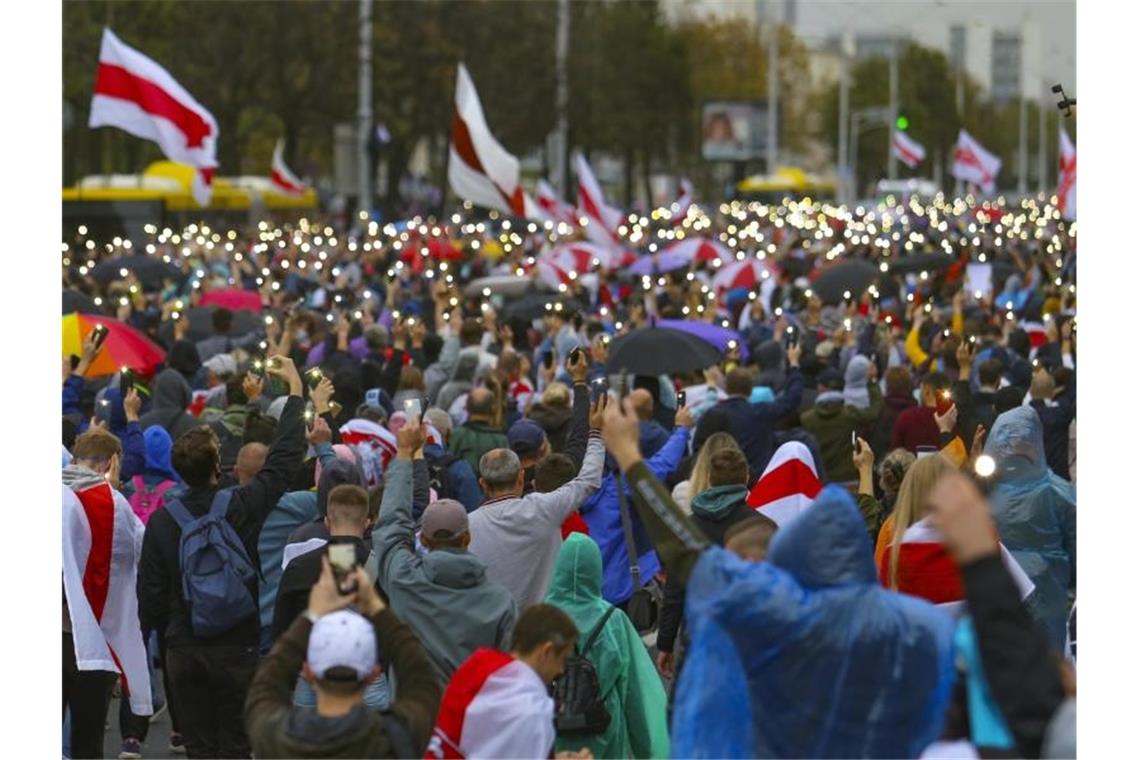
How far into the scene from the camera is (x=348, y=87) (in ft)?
202

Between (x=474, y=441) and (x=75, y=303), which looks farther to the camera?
(x=75, y=303)

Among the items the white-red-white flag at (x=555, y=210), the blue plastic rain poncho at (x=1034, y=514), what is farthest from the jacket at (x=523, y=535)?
the white-red-white flag at (x=555, y=210)

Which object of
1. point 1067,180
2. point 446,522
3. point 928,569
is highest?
point 1067,180

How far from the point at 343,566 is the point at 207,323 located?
12798mm

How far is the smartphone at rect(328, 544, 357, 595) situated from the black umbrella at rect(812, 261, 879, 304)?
1705 centimetres

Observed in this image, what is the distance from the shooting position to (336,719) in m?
5.74

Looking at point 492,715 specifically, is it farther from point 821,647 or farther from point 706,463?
point 706,463

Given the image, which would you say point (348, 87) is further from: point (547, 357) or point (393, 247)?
point (547, 357)

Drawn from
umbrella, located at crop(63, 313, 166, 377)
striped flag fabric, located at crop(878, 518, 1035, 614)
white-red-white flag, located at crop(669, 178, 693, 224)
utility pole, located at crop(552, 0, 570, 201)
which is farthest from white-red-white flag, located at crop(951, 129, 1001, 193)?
striped flag fabric, located at crop(878, 518, 1035, 614)

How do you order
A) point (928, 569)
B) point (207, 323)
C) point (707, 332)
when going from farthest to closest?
point (207, 323), point (707, 332), point (928, 569)

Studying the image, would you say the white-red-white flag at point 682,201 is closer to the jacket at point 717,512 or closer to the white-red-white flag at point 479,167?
the white-red-white flag at point 479,167

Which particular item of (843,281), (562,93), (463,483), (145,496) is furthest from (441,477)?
(562,93)

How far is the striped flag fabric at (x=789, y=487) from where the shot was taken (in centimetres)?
934

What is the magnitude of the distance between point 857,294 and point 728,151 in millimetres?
67829
